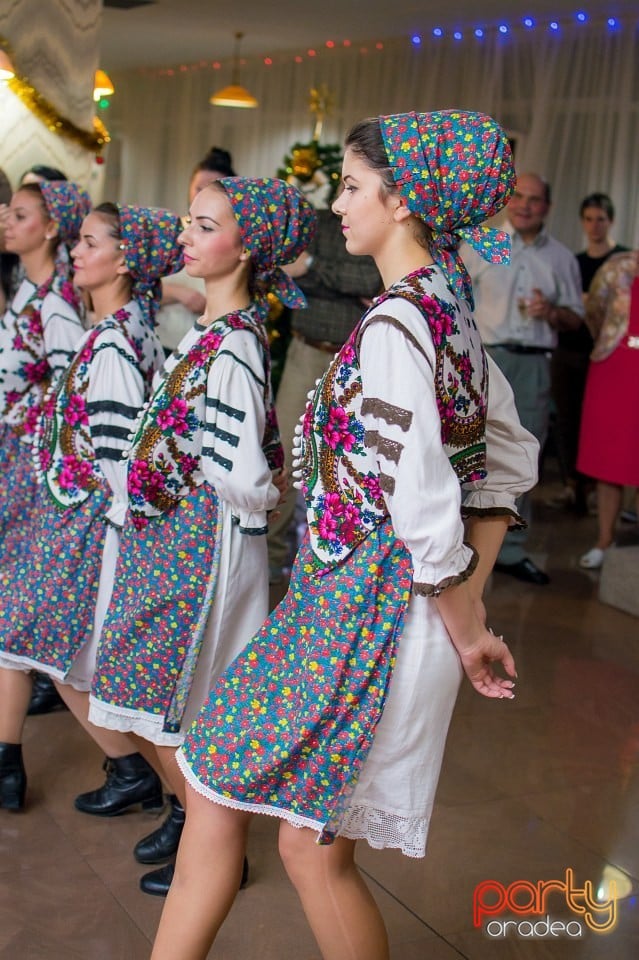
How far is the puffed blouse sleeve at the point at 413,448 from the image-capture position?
1.62m

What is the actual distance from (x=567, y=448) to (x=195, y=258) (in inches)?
215

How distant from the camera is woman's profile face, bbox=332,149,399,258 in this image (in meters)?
1.79

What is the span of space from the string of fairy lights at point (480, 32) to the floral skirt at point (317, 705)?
25.6ft

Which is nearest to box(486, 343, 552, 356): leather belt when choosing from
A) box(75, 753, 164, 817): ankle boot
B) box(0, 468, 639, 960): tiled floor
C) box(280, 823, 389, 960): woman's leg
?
box(0, 468, 639, 960): tiled floor

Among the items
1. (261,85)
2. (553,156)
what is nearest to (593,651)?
(553,156)

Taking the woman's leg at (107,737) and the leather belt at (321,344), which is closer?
the woman's leg at (107,737)

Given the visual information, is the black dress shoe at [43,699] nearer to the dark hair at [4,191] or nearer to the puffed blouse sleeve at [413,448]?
the dark hair at [4,191]

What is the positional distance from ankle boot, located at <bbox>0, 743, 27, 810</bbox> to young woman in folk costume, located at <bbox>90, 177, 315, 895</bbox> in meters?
0.43

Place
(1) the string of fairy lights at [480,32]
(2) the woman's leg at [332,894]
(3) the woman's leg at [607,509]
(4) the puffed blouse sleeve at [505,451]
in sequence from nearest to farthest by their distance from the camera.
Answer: (2) the woman's leg at [332,894]
(4) the puffed blouse sleeve at [505,451]
(3) the woman's leg at [607,509]
(1) the string of fairy lights at [480,32]

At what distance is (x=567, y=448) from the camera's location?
7.64 metres

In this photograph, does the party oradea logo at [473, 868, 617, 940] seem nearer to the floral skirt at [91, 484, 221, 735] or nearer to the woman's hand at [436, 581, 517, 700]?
the floral skirt at [91, 484, 221, 735]

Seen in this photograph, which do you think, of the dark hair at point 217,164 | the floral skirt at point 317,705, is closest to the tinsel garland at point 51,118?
the dark hair at point 217,164

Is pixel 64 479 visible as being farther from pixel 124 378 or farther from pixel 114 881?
pixel 114 881

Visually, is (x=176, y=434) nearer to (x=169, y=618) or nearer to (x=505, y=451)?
(x=169, y=618)
